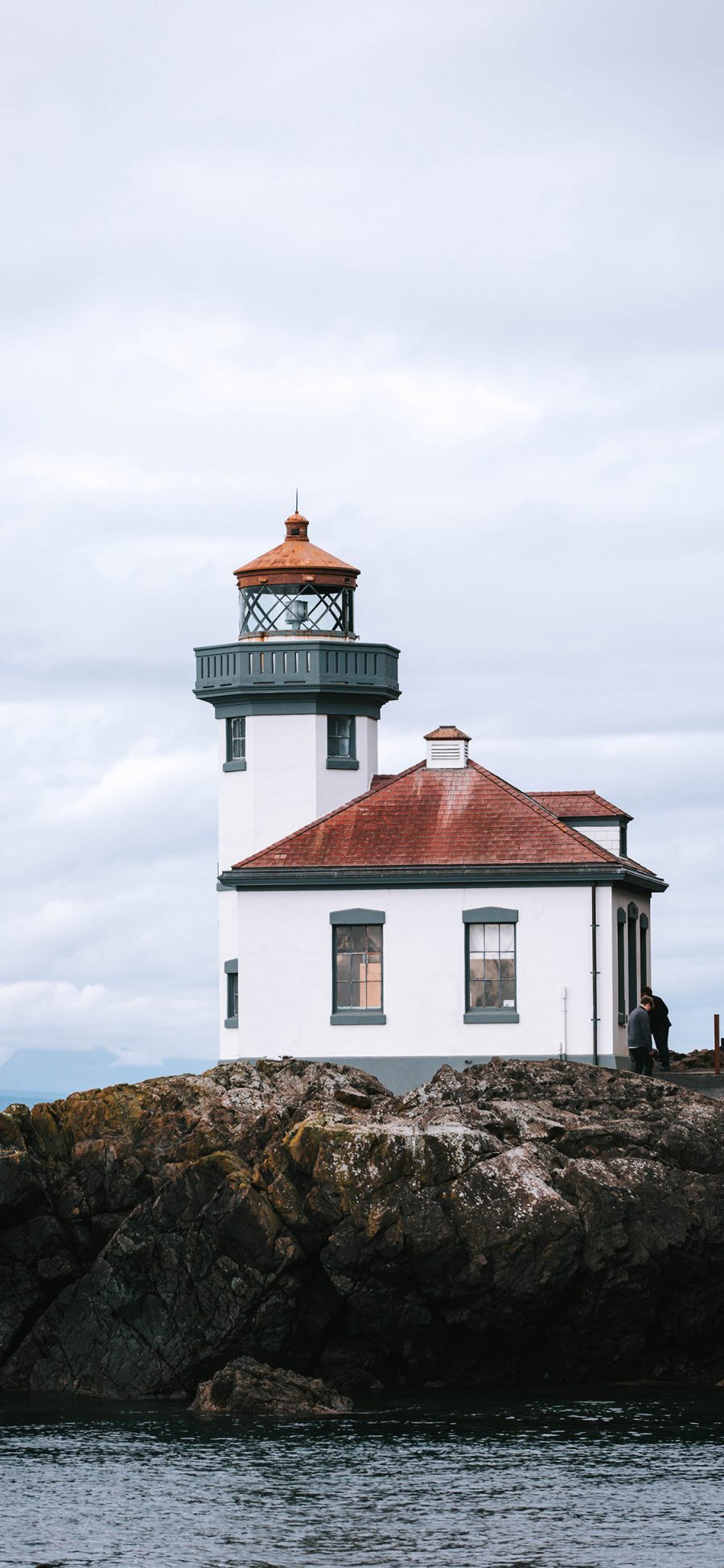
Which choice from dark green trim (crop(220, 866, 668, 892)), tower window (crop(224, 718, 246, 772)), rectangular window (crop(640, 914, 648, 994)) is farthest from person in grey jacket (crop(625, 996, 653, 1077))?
tower window (crop(224, 718, 246, 772))

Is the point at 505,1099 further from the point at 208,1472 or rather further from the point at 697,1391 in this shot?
the point at 208,1472

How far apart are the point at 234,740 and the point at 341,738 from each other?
2.18 metres

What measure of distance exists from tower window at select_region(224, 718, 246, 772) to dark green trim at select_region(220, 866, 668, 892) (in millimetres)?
4436

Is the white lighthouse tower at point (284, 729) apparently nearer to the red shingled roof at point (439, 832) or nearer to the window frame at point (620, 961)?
the red shingled roof at point (439, 832)

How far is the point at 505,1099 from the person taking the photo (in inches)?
1195

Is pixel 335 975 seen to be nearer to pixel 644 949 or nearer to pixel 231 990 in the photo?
pixel 231 990

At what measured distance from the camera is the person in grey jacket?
116ft

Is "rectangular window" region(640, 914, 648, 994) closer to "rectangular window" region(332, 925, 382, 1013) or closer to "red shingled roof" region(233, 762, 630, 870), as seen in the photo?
"red shingled roof" region(233, 762, 630, 870)

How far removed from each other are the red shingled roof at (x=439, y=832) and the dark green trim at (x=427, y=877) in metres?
0.13

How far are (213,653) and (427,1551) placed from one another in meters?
26.8

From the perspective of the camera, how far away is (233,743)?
44125 millimetres

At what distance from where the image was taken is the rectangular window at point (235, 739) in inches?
1730

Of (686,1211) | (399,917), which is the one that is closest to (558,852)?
(399,917)

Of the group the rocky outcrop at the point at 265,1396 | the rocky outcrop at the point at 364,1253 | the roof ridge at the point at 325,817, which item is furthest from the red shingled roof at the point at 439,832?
the rocky outcrop at the point at 265,1396
